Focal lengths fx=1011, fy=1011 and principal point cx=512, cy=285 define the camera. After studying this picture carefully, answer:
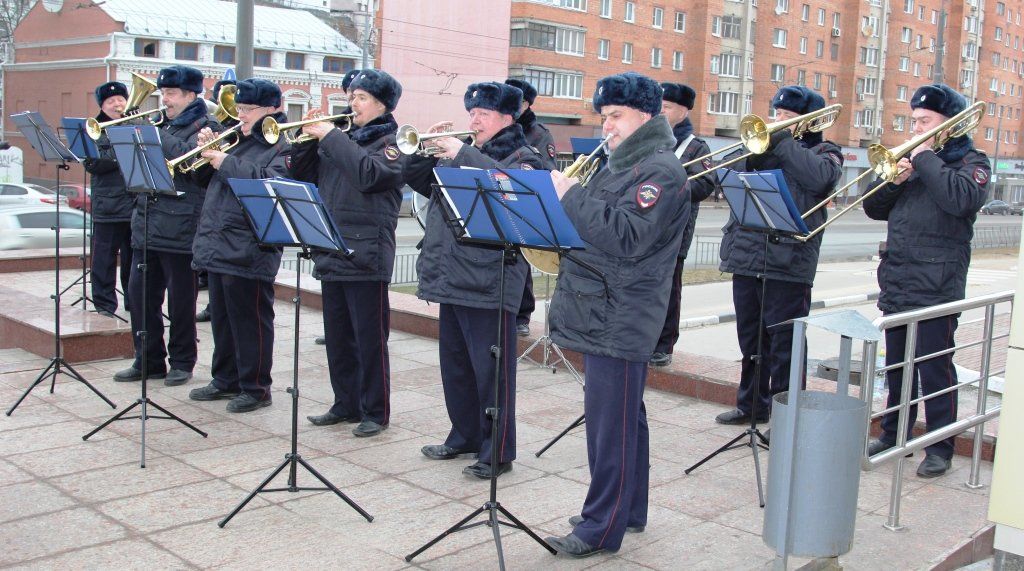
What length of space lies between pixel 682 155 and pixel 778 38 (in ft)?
196

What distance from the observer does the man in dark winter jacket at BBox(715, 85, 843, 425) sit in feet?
20.7

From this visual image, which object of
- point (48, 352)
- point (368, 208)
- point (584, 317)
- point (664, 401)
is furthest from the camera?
point (48, 352)

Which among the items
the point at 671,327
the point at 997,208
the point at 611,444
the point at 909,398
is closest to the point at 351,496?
the point at 611,444

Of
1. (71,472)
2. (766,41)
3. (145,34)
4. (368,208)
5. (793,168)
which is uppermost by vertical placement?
(766,41)

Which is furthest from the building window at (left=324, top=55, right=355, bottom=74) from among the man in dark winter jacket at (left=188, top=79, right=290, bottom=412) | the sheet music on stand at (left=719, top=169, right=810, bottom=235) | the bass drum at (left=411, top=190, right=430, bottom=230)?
the sheet music on stand at (left=719, top=169, right=810, bottom=235)

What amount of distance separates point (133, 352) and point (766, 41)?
5879cm

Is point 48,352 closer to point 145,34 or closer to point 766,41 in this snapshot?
point 145,34

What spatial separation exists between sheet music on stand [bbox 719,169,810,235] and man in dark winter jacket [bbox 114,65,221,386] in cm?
370

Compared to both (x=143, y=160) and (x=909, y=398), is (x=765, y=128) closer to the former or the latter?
(x=909, y=398)

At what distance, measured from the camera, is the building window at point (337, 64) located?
5066cm

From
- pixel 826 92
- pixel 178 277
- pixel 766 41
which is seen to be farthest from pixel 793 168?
pixel 826 92

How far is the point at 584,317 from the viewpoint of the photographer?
4574mm

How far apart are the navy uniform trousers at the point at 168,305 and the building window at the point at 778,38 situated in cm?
5965

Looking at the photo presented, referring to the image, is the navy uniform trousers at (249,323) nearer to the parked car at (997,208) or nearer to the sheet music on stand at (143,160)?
the sheet music on stand at (143,160)
